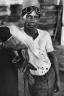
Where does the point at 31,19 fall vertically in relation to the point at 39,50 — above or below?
above

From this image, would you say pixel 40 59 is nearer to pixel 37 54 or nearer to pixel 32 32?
pixel 37 54

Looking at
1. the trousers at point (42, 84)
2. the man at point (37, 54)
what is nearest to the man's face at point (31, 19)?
the man at point (37, 54)

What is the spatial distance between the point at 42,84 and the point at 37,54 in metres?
0.29

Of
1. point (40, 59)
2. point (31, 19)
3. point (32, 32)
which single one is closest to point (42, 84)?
point (40, 59)

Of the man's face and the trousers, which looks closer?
the man's face

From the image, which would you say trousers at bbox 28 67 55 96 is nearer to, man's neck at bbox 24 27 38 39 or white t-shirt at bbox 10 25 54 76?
white t-shirt at bbox 10 25 54 76

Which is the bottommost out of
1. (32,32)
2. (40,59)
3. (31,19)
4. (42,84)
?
(42,84)

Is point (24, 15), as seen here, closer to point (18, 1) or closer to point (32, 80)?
point (18, 1)

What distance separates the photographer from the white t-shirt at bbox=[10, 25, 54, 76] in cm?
178

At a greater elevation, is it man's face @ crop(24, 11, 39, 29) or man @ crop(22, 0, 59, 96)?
man's face @ crop(24, 11, 39, 29)

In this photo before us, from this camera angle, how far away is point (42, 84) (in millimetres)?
1884

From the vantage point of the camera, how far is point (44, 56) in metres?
1.86

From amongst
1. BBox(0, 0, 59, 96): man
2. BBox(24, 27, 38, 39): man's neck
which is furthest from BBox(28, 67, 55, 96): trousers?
BBox(24, 27, 38, 39): man's neck

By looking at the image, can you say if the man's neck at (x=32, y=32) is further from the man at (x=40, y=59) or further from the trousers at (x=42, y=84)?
the trousers at (x=42, y=84)
